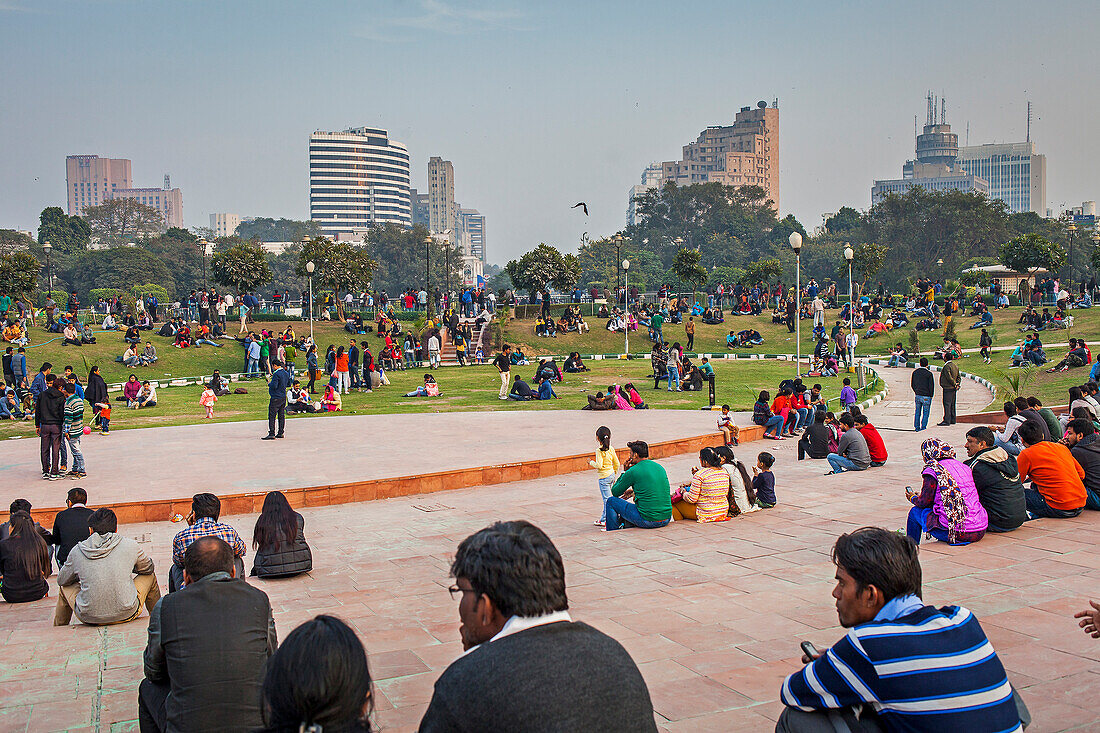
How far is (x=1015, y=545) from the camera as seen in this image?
284 inches

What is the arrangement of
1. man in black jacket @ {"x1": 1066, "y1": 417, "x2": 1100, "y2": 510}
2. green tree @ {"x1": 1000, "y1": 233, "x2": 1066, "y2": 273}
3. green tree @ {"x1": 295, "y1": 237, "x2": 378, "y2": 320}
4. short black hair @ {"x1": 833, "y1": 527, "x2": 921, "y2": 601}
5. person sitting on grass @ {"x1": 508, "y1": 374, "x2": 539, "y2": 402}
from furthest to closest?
green tree @ {"x1": 1000, "y1": 233, "x2": 1066, "y2": 273}
green tree @ {"x1": 295, "y1": 237, "x2": 378, "y2": 320}
person sitting on grass @ {"x1": 508, "y1": 374, "x2": 539, "y2": 402}
man in black jacket @ {"x1": 1066, "y1": 417, "x2": 1100, "y2": 510}
short black hair @ {"x1": 833, "y1": 527, "x2": 921, "y2": 601}

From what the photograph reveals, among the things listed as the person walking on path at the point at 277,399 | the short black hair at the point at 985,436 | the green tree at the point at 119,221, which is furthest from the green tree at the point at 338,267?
the green tree at the point at 119,221

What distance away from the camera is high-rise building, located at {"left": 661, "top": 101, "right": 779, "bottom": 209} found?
18075 centimetres

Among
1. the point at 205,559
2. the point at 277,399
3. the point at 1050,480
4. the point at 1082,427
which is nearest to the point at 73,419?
the point at 277,399

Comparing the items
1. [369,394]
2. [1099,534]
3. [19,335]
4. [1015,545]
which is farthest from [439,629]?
[19,335]

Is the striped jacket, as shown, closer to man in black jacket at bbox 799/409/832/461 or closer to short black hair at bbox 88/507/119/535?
short black hair at bbox 88/507/119/535

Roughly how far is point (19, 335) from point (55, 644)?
25.4 meters

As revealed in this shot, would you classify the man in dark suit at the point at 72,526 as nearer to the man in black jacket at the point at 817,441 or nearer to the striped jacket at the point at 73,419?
the striped jacket at the point at 73,419

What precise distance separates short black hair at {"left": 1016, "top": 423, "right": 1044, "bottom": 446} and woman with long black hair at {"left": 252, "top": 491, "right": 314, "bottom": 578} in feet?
20.4

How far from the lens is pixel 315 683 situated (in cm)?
226

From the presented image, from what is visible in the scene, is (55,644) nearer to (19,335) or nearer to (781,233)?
(19,335)

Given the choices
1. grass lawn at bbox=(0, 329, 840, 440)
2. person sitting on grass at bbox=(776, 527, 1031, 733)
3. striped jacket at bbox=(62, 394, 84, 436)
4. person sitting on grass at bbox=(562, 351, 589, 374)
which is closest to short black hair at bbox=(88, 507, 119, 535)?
person sitting on grass at bbox=(776, 527, 1031, 733)

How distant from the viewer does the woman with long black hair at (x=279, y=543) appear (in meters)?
6.92

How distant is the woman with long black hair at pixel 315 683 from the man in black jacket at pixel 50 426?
Result: 36.7 feet
